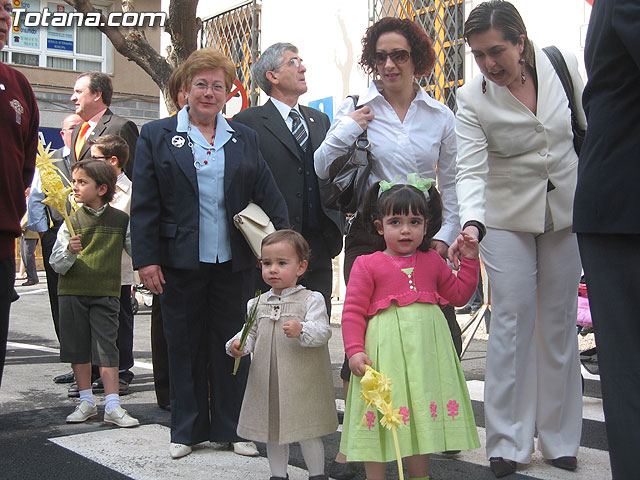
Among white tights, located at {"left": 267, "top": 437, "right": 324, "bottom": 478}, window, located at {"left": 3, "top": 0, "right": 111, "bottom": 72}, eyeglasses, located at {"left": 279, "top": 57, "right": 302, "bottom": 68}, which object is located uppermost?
window, located at {"left": 3, "top": 0, "right": 111, "bottom": 72}

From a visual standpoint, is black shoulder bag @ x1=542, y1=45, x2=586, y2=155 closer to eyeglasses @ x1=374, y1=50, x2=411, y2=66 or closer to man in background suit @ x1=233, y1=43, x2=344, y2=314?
eyeglasses @ x1=374, y1=50, x2=411, y2=66

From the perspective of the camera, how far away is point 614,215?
248 centimetres

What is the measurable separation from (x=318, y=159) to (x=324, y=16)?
970 centimetres

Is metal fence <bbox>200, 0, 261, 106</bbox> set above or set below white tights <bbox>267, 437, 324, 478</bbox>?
above

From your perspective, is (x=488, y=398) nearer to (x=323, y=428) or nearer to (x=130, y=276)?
(x=323, y=428)

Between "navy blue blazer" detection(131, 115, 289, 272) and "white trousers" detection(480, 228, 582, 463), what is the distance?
1213 millimetres

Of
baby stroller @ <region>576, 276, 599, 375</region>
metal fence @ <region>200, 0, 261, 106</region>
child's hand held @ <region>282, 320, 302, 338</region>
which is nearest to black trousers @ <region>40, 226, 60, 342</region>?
child's hand held @ <region>282, 320, 302, 338</region>

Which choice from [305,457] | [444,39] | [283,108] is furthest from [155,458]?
[444,39]

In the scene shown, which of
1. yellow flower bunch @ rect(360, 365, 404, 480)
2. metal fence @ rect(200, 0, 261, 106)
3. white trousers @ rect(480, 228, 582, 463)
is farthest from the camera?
metal fence @ rect(200, 0, 261, 106)

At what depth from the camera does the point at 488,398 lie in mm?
4000

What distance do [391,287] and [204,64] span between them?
65.3 inches

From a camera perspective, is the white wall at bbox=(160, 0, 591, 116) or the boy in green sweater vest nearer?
the boy in green sweater vest

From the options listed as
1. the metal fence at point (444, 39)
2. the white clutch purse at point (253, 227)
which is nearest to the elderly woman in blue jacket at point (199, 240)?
the white clutch purse at point (253, 227)

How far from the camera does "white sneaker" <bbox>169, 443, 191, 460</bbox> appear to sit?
165 inches
